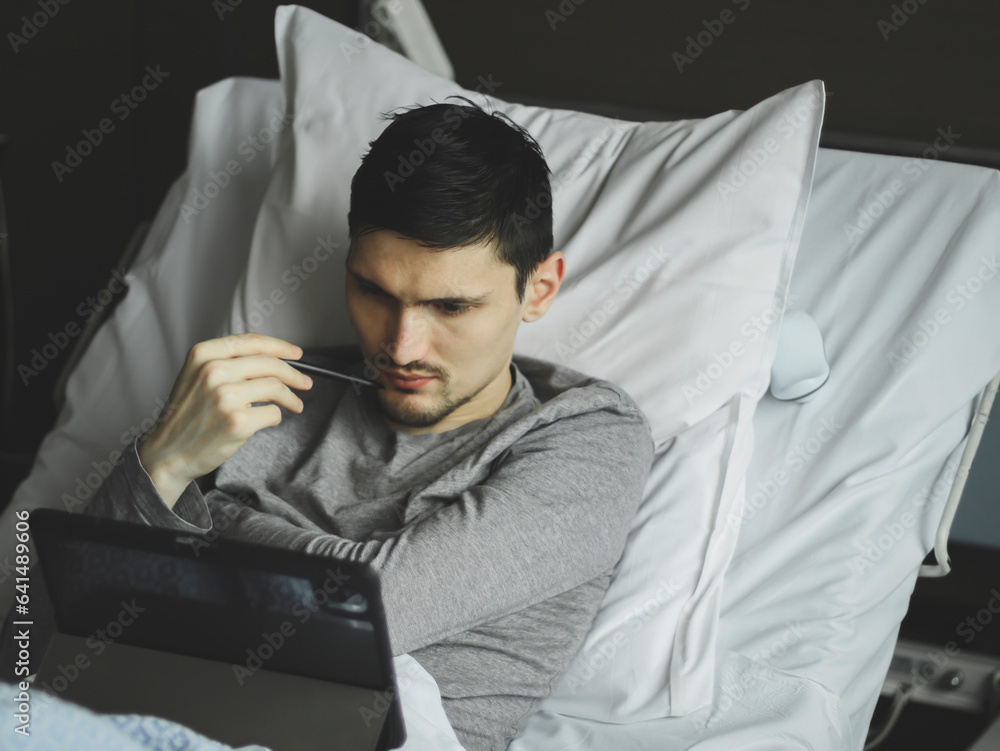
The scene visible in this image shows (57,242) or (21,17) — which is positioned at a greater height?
(21,17)

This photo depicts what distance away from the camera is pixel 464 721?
3.30 ft

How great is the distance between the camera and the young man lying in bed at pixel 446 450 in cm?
97

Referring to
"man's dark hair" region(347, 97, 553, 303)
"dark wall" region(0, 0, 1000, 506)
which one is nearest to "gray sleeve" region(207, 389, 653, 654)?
"man's dark hair" region(347, 97, 553, 303)

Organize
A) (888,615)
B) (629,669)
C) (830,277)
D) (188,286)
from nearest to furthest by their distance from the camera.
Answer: (629,669) < (888,615) < (830,277) < (188,286)

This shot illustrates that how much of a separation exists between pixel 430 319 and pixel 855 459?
0.59m

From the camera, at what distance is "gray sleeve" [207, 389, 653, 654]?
36.9 inches

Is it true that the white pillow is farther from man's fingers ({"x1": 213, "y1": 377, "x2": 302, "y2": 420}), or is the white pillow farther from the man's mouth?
man's fingers ({"x1": 213, "y1": 377, "x2": 302, "y2": 420})

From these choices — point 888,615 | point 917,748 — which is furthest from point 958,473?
point 917,748

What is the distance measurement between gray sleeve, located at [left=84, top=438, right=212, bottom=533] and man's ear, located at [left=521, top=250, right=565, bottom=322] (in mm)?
464

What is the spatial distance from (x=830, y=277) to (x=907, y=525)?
0.36m

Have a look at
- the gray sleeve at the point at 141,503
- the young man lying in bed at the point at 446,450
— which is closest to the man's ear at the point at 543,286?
the young man lying in bed at the point at 446,450

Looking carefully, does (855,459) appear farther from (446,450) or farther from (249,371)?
(249,371)

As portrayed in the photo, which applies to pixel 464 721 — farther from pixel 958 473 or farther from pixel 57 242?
pixel 57 242

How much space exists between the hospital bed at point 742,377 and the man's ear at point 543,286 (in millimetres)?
93
